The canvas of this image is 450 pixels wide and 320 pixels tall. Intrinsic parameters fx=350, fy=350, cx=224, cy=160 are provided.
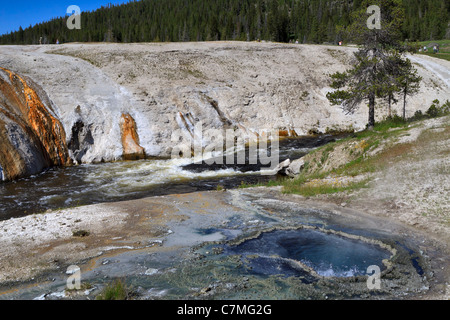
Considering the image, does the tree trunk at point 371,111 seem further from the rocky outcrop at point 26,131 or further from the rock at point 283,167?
the rocky outcrop at point 26,131

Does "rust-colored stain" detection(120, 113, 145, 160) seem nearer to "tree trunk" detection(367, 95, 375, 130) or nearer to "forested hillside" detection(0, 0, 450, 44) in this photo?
"tree trunk" detection(367, 95, 375, 130)

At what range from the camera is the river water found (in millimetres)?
16156

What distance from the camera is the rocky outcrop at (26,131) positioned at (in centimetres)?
1967

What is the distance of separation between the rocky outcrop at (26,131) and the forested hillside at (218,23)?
188ft

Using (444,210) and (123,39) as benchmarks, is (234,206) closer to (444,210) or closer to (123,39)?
(444,210)

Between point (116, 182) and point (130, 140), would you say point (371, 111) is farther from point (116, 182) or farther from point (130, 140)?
point (130, 140)

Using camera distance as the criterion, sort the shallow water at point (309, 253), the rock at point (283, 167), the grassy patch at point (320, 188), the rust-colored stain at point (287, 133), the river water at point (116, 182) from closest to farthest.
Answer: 1. the shallow water at point (309, 253)
2. the grassy patch at point (320, 188)
3. the river water at point (116, 182)
4. the rock at point (283, 167)
5. the rust-colored stain at point (287, 133)

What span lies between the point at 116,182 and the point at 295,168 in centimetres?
991

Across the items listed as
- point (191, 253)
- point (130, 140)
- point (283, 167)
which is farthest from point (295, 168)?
point (130, 140)

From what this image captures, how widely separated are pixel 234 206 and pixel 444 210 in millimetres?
6520

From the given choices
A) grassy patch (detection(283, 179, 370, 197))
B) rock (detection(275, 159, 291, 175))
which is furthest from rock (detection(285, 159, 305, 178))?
grassy patch (detection(283, 179, 370, 197))

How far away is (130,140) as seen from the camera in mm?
25141

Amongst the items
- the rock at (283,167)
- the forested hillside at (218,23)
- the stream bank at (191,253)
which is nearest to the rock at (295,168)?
the rock at (283,167)

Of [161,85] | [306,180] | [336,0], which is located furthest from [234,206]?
[336,0]
